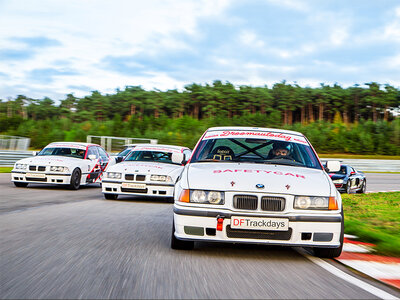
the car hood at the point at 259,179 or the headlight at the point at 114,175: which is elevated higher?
the car hood at the point at 259,179

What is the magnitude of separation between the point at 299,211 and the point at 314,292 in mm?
1230

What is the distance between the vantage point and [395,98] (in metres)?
96.4

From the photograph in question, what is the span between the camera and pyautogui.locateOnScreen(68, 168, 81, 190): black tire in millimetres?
14062

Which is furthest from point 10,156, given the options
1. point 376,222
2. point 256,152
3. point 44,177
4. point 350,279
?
point 350,279

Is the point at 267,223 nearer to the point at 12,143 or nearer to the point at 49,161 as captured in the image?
the point at 49,161

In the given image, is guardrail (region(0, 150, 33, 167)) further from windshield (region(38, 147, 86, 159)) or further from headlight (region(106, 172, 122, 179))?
headlight (region(106, 172, 122, 179))

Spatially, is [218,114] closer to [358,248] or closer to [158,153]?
[158,153]

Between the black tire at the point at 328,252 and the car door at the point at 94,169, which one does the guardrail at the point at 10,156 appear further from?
the black tire at the point at 328,252

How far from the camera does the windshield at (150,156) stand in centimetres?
1270

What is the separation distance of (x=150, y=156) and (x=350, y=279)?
29.5 ft

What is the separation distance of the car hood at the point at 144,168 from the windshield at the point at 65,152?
369 centimetres

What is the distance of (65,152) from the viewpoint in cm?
1532

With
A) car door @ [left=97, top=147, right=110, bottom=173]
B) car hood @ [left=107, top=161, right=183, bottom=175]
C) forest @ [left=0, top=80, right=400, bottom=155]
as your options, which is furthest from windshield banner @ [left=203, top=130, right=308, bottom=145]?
forest @ [left=0, top=80, right=400, bottom=155]

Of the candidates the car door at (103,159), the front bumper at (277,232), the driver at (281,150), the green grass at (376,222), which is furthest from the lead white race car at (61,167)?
Answer: the front bumper at (277,232)
